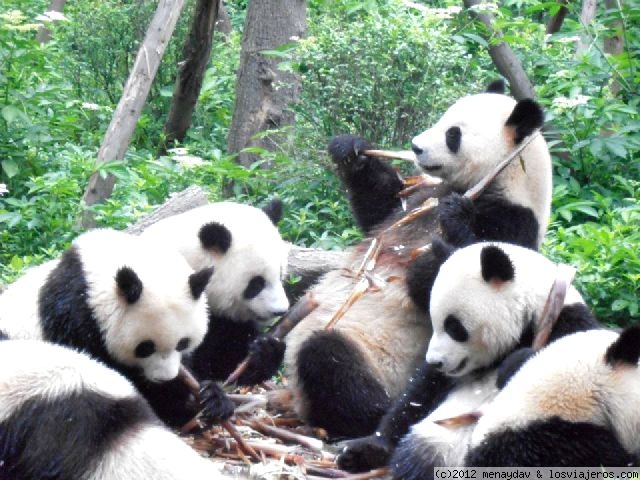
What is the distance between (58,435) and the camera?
142 inches

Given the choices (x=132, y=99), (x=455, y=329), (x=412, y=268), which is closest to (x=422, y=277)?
(x=412, y=268)

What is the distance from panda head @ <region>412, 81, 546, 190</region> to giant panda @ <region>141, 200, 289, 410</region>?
1.02 m

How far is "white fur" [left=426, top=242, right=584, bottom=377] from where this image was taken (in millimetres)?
4605

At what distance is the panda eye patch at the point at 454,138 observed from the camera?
5.86 metres

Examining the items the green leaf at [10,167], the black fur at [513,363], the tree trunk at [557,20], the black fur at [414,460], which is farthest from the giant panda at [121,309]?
the tree trunk at [557,20]

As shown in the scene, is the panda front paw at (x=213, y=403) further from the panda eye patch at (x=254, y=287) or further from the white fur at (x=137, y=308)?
the panda eye patch at (x=254, y=287)

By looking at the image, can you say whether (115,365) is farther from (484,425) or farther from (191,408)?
(484,425)

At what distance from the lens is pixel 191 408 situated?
5.19m

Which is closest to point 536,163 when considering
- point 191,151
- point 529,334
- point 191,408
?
point 529,334

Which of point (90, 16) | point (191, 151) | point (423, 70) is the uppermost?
point (423, 70)

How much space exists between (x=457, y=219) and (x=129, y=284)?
1.88 meters

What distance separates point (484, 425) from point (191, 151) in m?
6.63

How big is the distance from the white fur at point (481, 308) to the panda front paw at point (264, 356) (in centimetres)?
114

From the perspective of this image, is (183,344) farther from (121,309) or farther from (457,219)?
(457,219)
